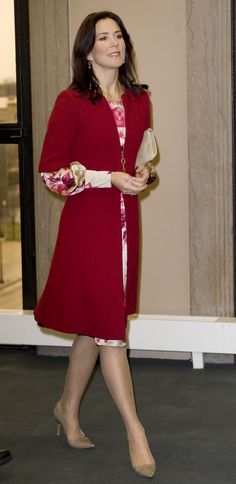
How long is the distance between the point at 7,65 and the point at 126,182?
2089 mm


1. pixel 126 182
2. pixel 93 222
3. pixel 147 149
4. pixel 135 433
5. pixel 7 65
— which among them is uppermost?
pixel 7 65

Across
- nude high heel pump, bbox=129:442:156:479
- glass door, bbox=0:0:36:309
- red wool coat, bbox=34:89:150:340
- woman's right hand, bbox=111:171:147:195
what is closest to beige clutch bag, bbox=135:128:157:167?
red wool coat, bbox=34:89:150:340

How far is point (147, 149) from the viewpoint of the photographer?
3270mm

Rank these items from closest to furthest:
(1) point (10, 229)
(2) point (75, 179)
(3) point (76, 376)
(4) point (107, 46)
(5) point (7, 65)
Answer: (2) point (75, 179)
(4) point (107, 46)
(3) point (76, 376)
(5) point (7, 65)
(1) point (10, 229)

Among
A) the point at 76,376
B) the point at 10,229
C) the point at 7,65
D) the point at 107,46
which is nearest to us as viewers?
the point at 107,46

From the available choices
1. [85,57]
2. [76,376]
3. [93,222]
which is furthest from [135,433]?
[85,57]

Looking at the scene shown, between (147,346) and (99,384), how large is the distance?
363 millimetres

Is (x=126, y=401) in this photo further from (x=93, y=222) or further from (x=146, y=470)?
(x=93, y=222)

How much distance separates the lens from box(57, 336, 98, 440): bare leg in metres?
3.42

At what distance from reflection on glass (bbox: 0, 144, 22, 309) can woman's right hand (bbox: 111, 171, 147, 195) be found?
194cm

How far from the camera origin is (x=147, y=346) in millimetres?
4719

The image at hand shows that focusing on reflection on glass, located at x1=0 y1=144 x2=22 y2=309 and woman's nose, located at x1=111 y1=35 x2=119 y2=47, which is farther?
reflection on glass, located at x1=0 y1=144 x2=22 y2=309

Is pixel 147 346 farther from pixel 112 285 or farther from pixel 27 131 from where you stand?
pixel 112 285

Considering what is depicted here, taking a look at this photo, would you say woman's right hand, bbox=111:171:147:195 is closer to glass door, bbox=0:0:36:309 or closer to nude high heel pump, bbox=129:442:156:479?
nude high heel pump, bbox=129:442:156:479
